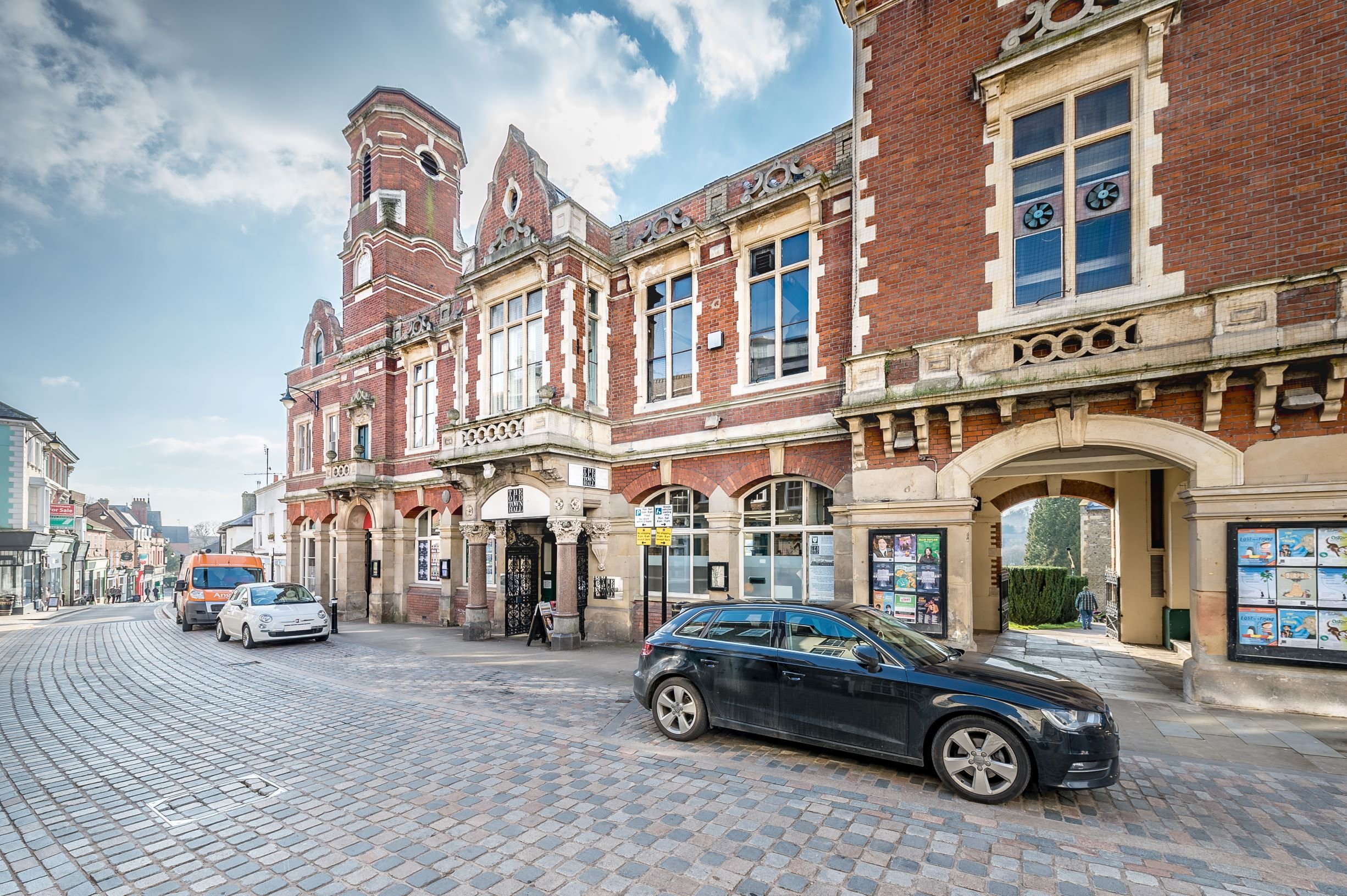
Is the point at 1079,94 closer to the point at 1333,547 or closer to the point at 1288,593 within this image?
the point at 1333,547

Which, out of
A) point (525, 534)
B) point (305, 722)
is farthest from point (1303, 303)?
point (525, 534)

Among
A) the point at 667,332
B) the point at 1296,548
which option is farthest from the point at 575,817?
the point at 667,332

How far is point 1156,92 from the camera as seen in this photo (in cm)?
774

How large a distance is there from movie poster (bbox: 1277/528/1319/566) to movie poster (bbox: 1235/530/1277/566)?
0.05 m

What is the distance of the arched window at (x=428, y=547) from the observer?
18.1m

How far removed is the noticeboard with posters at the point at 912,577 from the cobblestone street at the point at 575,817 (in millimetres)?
2791

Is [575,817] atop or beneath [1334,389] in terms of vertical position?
beneath

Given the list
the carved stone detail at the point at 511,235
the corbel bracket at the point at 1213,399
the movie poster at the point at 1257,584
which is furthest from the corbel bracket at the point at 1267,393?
the carved stone detail at the point at 511,235

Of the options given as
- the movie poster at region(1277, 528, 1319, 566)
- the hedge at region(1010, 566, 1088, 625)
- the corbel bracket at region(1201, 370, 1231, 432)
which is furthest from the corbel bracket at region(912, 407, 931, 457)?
the hedge at region(1010, 566, 1088, 625)

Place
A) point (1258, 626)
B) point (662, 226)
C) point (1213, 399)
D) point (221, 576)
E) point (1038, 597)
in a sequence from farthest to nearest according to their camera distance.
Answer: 1. point (221, 576)
2. point (1038, 597)
3. point (662, 226)
4. point (1213, 399)
5. point (1258, 626)

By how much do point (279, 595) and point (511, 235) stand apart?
418 inches

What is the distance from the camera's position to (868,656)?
210 inches

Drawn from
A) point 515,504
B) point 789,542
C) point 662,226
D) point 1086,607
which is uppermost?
point 662,226

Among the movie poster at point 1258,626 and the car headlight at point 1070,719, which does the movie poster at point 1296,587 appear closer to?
the movie poster at point 1258,626
